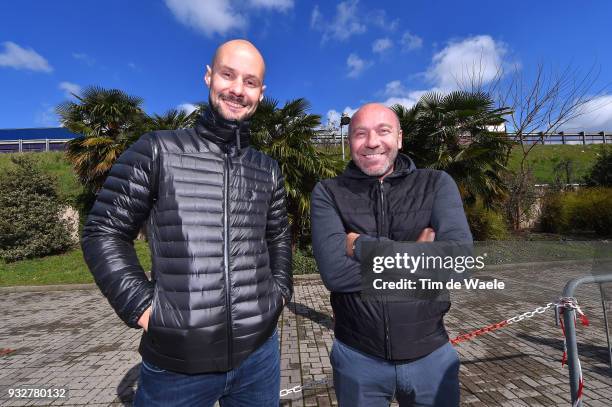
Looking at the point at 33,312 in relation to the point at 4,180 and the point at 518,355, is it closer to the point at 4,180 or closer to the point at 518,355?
the point at 4,180

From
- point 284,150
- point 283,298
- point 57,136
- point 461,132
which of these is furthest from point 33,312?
point 57,136

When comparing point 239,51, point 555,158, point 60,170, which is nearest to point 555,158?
point 555,158

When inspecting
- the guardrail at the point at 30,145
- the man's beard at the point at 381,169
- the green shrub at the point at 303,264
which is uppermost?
the guardrail at the point at 30,145

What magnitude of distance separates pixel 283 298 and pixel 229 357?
1.16 ft

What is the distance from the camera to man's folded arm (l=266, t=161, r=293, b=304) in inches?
65.7

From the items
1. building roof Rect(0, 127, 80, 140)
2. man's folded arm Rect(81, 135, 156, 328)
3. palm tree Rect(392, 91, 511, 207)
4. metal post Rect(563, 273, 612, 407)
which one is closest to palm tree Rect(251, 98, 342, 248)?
palm tree Rect(392, 91, 511, 207)

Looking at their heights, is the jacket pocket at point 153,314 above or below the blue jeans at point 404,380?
above

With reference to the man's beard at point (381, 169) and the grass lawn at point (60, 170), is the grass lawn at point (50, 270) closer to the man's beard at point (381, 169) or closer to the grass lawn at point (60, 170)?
the grass lawn at point (60, 170)

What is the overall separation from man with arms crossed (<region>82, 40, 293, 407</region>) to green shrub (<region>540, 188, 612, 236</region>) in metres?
16.5

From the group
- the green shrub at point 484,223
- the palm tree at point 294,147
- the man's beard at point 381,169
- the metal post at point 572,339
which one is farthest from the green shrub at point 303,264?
the man's beard at point 381,169

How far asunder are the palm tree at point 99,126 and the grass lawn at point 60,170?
3100mm

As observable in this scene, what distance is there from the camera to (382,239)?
4.91ft

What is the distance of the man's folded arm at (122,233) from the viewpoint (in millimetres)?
1274

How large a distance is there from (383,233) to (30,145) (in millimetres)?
29680
